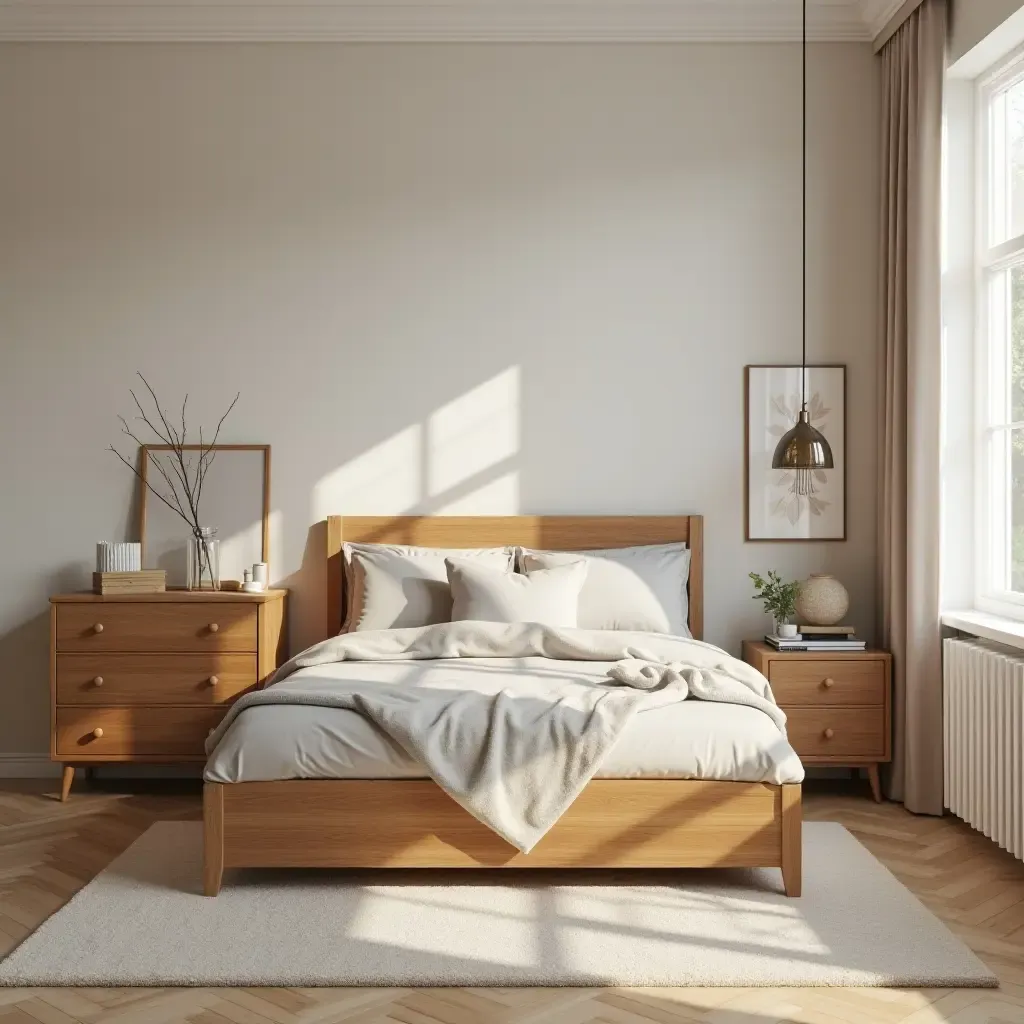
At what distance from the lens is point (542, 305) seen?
15.2 feet

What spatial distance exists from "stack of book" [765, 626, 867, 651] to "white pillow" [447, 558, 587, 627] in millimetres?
811

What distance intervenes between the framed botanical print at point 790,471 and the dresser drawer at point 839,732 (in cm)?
77

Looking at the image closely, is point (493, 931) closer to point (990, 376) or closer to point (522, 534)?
point (522, 534)

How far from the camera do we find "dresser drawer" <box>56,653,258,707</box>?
4.15 meters

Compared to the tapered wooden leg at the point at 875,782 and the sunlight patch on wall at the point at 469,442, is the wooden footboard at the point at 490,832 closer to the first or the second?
the tapered wooden leg at the point at 875,782

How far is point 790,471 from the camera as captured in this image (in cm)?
459

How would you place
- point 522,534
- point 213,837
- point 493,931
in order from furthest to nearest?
point 522,534 < point 213,837 < point 493,931

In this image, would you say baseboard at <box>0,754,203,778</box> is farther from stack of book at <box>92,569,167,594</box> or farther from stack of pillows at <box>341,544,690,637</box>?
stack of pillows at <box>341,544,690,637</box>

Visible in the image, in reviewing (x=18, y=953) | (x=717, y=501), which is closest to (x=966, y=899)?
(x=717, y=501)

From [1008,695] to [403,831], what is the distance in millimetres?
1839

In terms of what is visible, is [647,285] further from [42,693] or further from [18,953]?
[18,953]

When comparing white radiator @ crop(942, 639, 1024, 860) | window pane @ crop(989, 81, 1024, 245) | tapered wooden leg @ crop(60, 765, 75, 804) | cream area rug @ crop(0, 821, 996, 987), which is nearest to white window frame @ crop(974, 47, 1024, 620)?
window pane @ crop(989, 81, 1024, 245)

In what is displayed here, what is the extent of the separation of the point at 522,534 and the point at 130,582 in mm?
1525

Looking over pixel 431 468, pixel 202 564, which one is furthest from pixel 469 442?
pixel 202 564
